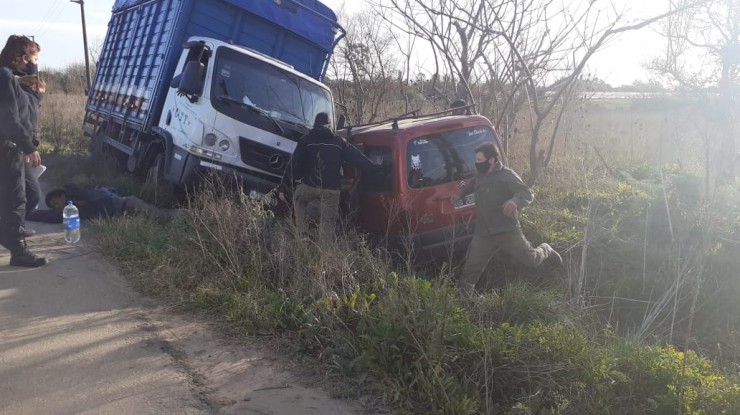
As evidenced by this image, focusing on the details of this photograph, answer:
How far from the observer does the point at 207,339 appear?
4.22 m

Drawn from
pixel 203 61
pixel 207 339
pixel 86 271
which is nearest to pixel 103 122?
pixel 203 61

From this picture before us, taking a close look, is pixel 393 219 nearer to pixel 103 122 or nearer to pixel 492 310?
pixel 492 310

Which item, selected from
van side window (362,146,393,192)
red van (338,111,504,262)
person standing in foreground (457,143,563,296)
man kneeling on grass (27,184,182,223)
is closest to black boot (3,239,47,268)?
man kneeling on grass (27,184,182,223)

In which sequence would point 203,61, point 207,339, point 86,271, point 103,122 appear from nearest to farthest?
1. point 207,339
2. point 86,271
3. point 203,61
4. point 103,122

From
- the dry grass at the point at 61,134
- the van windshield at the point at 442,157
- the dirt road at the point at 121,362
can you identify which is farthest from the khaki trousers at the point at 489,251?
the dry grass at the point at 61,134

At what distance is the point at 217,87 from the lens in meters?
7.47

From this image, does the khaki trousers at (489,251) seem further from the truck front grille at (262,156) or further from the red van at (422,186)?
the truck front grille at (262,156)

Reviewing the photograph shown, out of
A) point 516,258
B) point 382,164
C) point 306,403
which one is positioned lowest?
point 306,403

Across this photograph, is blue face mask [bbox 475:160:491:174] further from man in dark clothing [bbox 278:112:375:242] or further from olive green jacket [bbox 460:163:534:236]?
man in dark clothing [bbox 278:112:375:242]

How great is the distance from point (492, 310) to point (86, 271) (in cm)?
377

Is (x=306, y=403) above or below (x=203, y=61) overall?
below

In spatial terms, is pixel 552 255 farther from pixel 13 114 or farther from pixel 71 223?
pixel 13 114

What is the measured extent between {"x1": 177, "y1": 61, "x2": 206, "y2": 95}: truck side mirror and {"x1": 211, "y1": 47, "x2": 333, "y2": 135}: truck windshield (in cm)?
22

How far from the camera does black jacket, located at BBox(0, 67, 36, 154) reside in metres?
4.83
